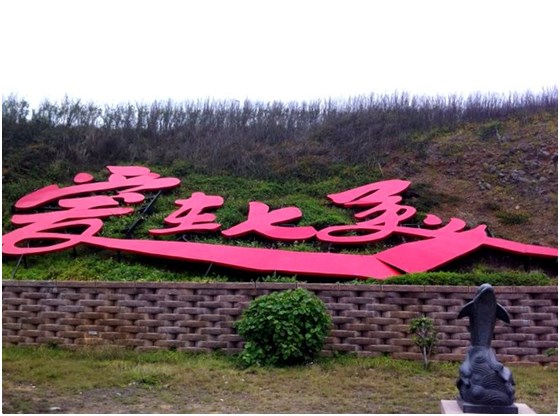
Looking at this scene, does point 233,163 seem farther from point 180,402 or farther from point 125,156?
point 180,402

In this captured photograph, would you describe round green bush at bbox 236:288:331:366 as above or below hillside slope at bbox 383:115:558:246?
below

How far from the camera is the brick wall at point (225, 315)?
21.9ft

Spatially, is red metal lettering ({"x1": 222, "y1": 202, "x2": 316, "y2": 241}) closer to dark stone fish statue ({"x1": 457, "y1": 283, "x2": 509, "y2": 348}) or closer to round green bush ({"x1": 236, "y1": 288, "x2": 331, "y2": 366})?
round green bush ({"x1": 236, "y1": 288, "x2": 331, "y2": 366})

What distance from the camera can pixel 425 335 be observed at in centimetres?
639

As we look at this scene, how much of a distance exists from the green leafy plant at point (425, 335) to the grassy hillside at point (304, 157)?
80.0 inches

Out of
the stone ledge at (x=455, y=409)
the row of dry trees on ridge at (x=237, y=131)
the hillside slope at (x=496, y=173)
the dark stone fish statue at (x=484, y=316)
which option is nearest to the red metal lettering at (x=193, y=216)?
the row of dry trees on ridge at (x=237, y=131)

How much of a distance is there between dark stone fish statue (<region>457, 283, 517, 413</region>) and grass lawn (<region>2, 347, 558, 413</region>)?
2.34ft

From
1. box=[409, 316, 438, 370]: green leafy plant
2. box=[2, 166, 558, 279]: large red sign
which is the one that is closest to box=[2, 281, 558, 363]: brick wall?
box=[409, 316, 438, 370]: green leafy plant

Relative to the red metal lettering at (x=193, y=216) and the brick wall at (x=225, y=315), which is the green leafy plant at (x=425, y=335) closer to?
the brick wall at (x=225, y=315)

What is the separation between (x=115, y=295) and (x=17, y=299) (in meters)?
1.23

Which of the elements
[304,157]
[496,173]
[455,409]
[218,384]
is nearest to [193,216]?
[304,157]

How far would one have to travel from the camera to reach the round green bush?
616cm

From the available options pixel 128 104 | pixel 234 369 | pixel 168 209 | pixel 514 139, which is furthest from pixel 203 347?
pixel 128 104

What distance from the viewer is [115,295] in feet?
23.4
